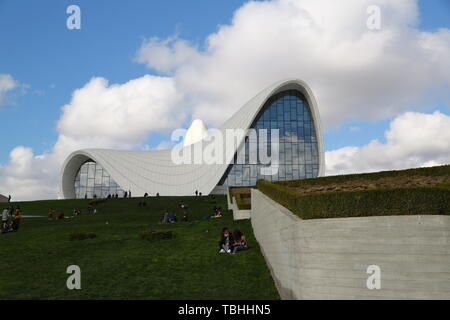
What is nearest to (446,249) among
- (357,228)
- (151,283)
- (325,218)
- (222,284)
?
(357,228)

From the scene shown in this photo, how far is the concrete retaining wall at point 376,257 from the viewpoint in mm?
6938

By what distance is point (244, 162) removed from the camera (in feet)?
162

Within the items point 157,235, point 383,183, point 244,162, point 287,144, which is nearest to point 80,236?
point 157,235

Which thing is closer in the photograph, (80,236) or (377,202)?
(377,202)

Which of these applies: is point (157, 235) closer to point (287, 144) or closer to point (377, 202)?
point (377, 202)

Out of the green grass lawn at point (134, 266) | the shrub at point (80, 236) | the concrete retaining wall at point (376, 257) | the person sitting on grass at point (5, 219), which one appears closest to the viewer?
the concrete retaining wall at point (376, 257)

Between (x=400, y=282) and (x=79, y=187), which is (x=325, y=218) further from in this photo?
(x=79, y=187)

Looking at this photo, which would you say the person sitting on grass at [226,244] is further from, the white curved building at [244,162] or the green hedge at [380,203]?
the white curved building at [244,162]

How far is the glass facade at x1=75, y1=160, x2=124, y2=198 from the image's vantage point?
179 ft

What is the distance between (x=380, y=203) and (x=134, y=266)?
291 inches

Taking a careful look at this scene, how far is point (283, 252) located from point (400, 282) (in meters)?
2.61
